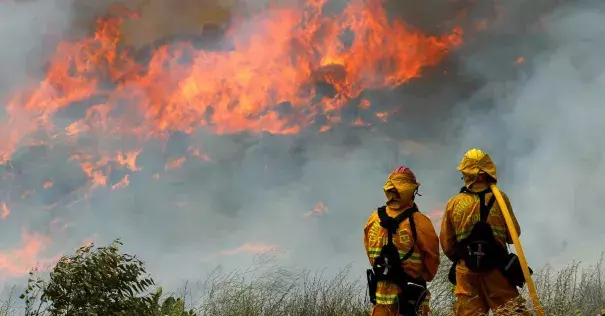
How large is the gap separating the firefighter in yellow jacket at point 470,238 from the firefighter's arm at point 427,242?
28cm

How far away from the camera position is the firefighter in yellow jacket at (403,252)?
20.8ft

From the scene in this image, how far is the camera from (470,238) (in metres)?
6.38

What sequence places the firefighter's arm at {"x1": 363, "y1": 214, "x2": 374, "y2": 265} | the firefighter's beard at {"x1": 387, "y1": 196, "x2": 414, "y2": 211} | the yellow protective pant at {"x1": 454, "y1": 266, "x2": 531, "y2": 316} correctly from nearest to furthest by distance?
the yellow protective pant at {"x1": 454, "y1": 266, "x2": 531, "y2": 316}
the firefighter's beard at {"x1": 387, "y1": 196, "x2": 414, "y2": 211}
the firefighter's arm at {"x1": 363, "y1": 214, "x2": 374, "y2": 265}

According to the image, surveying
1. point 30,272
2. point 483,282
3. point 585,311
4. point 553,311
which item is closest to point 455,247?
point 483,282

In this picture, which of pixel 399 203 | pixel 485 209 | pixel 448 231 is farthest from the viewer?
pixel 448 231

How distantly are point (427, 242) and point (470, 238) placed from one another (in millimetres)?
503

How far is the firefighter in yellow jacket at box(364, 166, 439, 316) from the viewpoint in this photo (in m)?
6.34

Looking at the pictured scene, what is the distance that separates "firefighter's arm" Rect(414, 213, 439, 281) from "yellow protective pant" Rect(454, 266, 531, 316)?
364 millimetres

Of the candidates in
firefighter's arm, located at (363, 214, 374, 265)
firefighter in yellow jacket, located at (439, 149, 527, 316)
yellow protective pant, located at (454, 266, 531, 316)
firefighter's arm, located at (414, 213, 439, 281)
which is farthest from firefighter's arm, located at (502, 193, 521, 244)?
firefighter's arm, located at (363, 214, 374, 265)

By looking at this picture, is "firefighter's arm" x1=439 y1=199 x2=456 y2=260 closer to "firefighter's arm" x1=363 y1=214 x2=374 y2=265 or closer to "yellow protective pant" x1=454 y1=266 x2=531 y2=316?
"yellow protective pant" x1=454 y1=266 x2=531 y2=316

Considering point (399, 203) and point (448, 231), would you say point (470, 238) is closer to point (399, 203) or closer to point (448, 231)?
point (448, 231)

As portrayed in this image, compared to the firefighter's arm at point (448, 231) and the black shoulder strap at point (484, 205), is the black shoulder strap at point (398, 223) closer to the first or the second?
the firefighter's arm at point (448, 231)

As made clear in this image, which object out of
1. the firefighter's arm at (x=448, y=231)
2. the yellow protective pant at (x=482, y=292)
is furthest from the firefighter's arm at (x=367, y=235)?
the yellow protective pant at (x=482, y=292)

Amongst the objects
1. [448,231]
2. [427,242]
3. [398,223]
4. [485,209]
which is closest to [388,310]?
[427,242]
